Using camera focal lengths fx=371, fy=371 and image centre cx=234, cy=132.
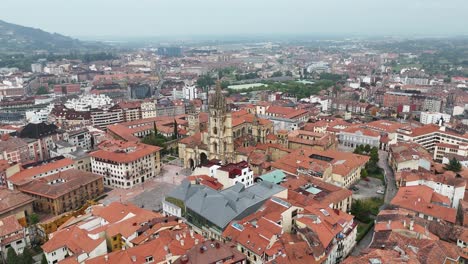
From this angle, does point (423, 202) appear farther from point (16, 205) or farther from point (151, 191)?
point (16, 205)

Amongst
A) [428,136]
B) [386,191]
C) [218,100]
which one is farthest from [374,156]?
[218,100]

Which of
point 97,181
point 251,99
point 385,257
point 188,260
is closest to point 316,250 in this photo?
point 385,257

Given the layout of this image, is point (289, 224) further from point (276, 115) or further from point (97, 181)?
point (276, 115)

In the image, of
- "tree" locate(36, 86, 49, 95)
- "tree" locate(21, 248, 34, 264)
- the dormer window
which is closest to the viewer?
the dormer window

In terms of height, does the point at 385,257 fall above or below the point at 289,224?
above

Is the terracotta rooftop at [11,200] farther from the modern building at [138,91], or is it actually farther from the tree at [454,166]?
the modern building at [138,91]

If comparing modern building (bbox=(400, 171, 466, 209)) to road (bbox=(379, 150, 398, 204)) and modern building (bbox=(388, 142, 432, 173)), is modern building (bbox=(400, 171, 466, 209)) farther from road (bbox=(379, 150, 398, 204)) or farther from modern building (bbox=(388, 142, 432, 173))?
modern building (bbox=(388, 142, 432, 173))

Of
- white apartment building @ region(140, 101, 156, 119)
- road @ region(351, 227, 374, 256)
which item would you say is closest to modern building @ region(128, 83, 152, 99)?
white apartment building @ region(140, 101, 156, 119)
